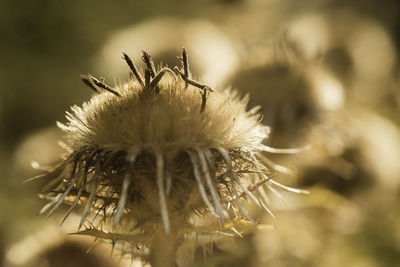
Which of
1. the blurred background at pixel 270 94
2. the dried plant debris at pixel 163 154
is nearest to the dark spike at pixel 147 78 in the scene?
the dried plant debris at pixel 163 154

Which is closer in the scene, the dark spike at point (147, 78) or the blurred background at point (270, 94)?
the dark spike at point (147, 78)

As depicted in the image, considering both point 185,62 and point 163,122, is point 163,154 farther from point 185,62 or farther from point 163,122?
point 185,62

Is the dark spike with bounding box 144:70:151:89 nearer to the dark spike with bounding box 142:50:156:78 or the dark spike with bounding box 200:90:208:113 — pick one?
the dark spike with bounding box 142:50:156:78

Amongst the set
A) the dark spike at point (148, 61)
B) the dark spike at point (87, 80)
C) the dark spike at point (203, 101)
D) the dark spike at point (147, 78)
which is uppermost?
Answer: the dark spike at point (148, 61)

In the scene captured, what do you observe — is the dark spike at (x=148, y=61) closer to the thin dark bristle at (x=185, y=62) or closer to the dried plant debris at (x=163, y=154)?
the dried plant debris at (x=163, y=154)

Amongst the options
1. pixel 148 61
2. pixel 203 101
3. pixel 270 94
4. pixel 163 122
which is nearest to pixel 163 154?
pixel 163 122


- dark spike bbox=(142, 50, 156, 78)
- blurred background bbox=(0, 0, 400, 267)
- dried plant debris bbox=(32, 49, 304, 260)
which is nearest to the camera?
dried plant debris bbox=(32, 49, 304, 260)

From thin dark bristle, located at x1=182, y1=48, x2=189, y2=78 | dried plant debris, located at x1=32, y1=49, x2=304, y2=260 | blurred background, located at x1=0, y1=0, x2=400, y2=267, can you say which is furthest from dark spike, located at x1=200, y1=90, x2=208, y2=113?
blurred background, located at x1=0, y1=0, x2=400, y2=267

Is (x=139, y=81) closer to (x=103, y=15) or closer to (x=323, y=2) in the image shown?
(x=103, y=15)
